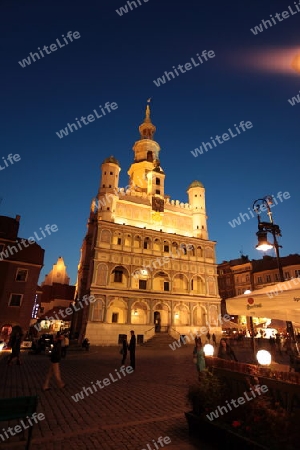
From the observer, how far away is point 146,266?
37719 mm

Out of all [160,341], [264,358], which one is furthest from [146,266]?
[264,358]

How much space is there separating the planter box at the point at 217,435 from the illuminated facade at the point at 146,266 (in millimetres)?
29064

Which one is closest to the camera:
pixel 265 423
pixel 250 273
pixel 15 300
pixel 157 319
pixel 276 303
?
pixel 265 423

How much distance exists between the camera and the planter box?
12.8 ft

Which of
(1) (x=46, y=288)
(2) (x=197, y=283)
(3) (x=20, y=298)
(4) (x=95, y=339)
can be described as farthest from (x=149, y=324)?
(1) (x=46, y=288)

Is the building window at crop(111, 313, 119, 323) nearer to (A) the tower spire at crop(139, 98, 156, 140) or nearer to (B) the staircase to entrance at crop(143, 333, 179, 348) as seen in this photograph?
(B) the staircase to entrance at crop(143, 333, 179, 348)

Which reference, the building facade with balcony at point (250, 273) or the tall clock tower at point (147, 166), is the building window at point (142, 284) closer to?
the tall clock tower at point (147, 166)

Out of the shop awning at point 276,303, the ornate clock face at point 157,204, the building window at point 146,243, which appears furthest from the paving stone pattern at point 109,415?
the ornate clock face at point 157,204

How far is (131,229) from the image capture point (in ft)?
126

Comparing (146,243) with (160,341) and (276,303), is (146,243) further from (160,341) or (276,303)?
(276,303)

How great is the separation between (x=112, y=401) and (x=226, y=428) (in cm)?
456

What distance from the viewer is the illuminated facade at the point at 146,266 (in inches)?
1345

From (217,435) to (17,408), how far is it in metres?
3.54

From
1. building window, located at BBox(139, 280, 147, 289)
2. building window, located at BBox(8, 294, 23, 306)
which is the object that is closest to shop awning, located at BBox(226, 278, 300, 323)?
building window, located at BBox(8, 294, 23, 306)
